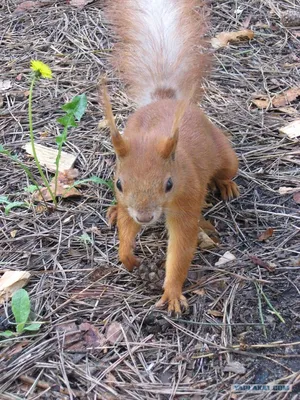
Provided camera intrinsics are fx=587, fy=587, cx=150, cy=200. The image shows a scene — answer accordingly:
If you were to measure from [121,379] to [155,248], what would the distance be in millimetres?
740

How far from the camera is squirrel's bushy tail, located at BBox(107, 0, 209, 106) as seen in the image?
301cm

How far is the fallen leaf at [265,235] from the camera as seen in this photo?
2.62 meters

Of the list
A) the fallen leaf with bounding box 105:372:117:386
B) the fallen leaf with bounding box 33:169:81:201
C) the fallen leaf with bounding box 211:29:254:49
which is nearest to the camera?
the fallen leaf with bounding box 105:372:117:386

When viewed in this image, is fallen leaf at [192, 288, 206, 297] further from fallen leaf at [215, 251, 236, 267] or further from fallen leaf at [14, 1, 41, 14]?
fallen leaf at [14, 1, 41, 14]

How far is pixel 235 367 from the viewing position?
6.68 feet

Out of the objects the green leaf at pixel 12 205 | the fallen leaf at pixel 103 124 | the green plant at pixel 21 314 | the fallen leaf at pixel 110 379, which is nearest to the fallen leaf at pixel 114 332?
the fallen leaf at pixel 110 379

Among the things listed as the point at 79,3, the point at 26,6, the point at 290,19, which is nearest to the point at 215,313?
the point at 290,19

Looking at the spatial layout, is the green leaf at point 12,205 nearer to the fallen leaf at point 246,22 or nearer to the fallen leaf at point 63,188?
the fallen leaf at point 63,188

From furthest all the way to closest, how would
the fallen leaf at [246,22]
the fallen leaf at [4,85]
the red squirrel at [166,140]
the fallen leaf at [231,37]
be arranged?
the fallen leaf at [246,22]
the fallen leaf at [231,37]
the fallen leaf at [4,85]
the red squirrel at [166,140]

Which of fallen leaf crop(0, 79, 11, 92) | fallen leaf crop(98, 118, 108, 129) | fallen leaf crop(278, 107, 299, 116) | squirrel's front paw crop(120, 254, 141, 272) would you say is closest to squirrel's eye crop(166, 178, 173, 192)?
squirrel's front paw crop(120, 254, 141, 272)

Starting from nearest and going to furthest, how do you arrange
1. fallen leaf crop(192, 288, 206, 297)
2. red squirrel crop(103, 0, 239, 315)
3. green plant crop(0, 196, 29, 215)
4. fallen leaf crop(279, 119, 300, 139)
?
red squirrel crop(103, 0, 239, 315) < fallen leaf crop(192, 288, 206, 297) < green plant crop(0, 196, 29, 215) < fallen leaf crop(279, 119, 300, 139)

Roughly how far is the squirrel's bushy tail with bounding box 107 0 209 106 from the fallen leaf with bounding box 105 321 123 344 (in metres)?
1.24

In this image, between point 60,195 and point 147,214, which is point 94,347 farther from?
point 60,195

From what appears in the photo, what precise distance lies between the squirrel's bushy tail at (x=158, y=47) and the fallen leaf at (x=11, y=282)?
1.14 m
